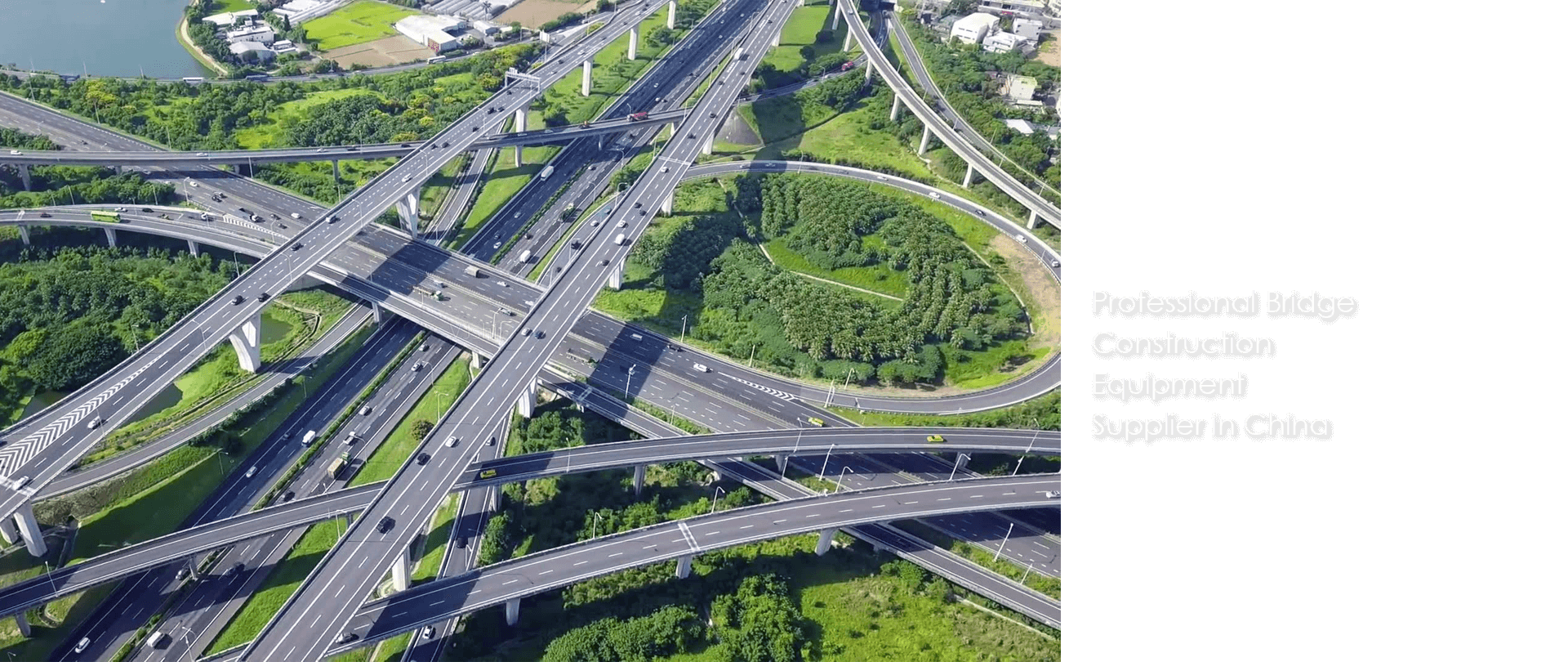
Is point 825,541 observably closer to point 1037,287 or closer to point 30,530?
point 1037,287

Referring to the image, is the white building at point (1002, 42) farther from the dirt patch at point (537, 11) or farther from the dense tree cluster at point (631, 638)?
the dense tree cluster at point (631, 638)

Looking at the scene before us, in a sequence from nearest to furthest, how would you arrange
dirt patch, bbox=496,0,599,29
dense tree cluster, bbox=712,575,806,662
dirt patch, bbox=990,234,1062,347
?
dense tree cluster, bbox=712,575,806,662, dirt patch, bbox=990,234,1062,347, dirt patch, bbox=496,0,599,29

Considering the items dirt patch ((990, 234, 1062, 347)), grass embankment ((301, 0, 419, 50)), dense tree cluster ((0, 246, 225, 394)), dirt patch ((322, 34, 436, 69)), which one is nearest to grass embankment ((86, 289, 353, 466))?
dense tree cluster ((0, 246, 225, 394))

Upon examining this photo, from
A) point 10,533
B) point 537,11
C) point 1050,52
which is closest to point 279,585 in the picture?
point 10,533

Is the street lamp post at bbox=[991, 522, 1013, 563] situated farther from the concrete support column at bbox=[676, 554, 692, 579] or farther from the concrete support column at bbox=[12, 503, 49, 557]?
the concrete support column at bbox=[12, 503, 49, 557]

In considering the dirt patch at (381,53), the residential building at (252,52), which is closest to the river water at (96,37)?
the residential building at (252,52)

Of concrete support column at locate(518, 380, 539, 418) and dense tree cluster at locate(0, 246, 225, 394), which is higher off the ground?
dense tree cluster at locate(0, 246, 225, 394)
